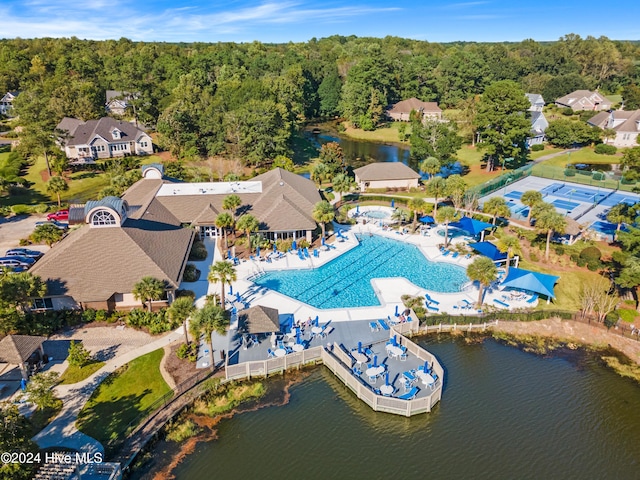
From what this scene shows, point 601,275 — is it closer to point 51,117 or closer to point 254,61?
point 51,117

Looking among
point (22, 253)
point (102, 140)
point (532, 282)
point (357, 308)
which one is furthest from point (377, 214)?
point (102, 140)

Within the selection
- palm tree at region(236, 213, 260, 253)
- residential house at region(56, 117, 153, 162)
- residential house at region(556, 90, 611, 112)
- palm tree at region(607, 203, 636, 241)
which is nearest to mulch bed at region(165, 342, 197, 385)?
palm tree at region(236, 213, 260, 253)

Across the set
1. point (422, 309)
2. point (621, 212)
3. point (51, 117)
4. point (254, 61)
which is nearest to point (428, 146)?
point (621, 212)

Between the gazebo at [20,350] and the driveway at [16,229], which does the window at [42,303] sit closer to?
the gazebo at [20,350]

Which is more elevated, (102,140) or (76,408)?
(102,140)

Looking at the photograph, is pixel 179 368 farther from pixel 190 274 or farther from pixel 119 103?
pixel 119 103

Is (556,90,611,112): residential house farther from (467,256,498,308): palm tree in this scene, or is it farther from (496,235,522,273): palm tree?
(467,256,498,308): palm tree
